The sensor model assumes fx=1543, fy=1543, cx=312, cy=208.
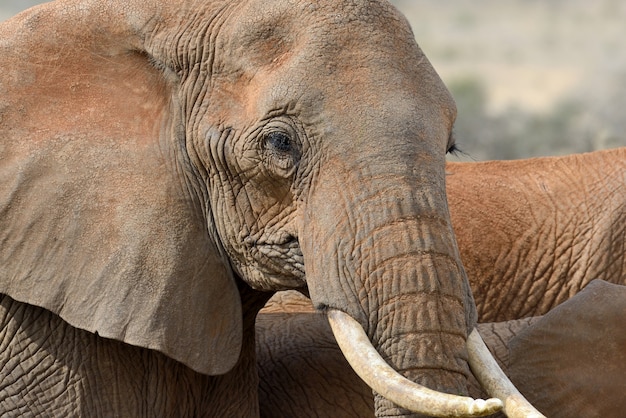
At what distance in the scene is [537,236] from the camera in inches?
219

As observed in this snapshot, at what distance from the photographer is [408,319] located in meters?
3.43

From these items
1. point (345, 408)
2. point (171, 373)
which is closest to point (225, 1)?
point (171, 373)

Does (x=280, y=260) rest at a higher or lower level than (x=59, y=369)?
higher

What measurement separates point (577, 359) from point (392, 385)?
144cm

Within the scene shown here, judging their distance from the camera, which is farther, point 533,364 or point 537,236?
point 537,236

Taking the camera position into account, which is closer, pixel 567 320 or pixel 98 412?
pixel 98 412

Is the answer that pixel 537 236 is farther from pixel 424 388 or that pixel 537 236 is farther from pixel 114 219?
Answer: pixel 424 388

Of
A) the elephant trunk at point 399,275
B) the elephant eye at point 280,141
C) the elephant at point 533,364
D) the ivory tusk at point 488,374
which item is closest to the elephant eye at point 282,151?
the elephant eye at point 280,141

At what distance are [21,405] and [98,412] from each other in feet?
0.65

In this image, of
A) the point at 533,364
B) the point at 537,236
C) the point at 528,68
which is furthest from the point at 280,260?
the point at 528,68

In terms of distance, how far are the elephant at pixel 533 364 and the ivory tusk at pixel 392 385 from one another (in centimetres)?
117

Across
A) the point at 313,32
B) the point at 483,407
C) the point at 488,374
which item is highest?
the point at 313,32

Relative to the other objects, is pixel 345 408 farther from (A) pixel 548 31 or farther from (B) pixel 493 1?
(B) pixel 493 1

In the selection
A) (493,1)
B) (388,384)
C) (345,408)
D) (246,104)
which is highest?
(246,104)
